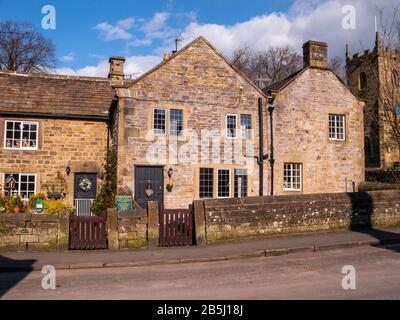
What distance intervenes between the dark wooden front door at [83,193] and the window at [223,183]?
6153mm

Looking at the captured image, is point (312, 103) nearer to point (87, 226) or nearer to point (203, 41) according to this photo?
point (203, 41)

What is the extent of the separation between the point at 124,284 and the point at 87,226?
424 centimetres

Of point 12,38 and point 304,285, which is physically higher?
point 12,38

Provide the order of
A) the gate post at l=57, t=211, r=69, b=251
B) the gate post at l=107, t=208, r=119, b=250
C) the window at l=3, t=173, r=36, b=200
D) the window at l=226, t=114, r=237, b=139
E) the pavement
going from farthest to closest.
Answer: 1. the window at l=226, t=114, r=237, b=139
2. the window at l=3, t=173, r=36, b=200
3. the gate post at l=107, t=208, r=119, b=250
4. the gate post at l=57, t=211, r=69, b=251
5. the pavement

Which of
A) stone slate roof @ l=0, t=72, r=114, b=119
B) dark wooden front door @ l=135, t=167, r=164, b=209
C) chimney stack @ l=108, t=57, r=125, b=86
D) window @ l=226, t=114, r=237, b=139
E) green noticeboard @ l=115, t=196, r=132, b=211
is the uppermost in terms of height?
chimney stack @ l=108, t=57, r=125, b=86

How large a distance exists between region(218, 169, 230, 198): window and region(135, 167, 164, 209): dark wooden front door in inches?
113

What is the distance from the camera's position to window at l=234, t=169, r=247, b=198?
19.5 metres

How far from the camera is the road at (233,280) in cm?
704

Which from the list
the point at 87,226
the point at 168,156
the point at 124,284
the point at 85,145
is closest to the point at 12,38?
the point at 85,145

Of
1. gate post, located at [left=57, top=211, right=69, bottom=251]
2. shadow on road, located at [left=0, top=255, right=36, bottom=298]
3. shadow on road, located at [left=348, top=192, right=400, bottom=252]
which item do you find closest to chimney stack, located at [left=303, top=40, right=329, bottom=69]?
shadow on road, located at [left=348, top=192, right=400, bottom=252]

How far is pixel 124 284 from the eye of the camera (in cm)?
802

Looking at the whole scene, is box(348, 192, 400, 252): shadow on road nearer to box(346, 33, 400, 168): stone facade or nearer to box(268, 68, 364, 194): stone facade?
box(268, 68, 364, 194): stone facade

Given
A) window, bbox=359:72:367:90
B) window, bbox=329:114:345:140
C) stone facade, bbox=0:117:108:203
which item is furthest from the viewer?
window, bbox=359:72:367:90

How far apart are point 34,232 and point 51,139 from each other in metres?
8.40
